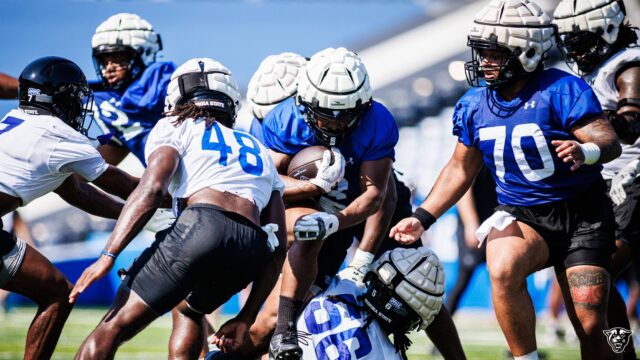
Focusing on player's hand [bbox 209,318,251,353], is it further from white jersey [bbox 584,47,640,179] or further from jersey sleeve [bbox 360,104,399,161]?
white jersey [bbox 584,47,640,179]

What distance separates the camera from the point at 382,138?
15.7 ft

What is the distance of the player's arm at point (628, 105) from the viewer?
4.96 meters

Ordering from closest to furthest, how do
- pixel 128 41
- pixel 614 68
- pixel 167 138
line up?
pixel 167 138
pixel 614 68
pixel 128 41

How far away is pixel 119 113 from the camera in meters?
6.12

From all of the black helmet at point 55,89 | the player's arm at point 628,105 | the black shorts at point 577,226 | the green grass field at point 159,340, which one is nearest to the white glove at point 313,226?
the black shorts at point 577,226

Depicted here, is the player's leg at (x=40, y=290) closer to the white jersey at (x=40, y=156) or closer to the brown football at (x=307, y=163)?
the white jersey at (x=40, y=156)

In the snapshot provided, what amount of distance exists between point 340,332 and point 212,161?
997 mm

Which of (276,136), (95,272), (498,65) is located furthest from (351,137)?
(95,272)

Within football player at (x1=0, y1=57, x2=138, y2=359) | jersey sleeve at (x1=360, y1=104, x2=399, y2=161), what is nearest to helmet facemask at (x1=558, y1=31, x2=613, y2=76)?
jersey sleeve at (x1=360, y1=104, x2=399, y2=161)

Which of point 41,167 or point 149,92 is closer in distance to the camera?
point 41,167

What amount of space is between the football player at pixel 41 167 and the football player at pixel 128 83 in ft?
5.20

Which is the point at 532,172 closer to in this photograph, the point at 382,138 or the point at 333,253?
the point at 382,138

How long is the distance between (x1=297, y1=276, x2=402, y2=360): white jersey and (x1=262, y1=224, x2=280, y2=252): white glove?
→ 1.34 ft

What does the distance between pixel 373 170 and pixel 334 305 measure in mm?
843
